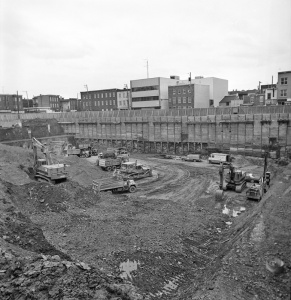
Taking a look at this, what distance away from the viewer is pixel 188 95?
67.9 meters

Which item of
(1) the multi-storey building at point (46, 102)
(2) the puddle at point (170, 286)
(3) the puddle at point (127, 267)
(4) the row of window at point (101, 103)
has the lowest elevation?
(2) the puddle at point (170, 286)

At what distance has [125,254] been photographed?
45.9 ft

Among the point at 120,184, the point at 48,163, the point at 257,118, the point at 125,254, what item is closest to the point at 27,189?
the point at 48,163

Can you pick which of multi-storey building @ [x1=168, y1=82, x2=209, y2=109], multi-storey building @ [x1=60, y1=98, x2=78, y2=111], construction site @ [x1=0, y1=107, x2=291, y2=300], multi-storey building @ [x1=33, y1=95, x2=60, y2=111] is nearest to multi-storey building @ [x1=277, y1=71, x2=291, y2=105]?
construction site @ [x1=0, y1=107, x2=291, y2=300]

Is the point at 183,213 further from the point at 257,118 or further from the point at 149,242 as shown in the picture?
the point at 257,118

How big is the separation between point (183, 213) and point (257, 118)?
2970 centimetres

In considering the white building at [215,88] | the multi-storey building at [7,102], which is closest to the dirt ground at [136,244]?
the white building at [215,88]

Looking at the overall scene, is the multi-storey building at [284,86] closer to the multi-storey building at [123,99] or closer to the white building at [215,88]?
the white building at [215,88]

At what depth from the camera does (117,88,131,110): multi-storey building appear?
86000mm

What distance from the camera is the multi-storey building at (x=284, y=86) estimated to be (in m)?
52.5

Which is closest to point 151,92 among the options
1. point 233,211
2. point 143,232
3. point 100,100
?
point 100,100

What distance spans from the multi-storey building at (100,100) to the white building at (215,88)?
26186 millimetres

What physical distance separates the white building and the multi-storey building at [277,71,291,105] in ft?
67.5

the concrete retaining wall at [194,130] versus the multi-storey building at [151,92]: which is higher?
the multi-storey building at [151,92]
